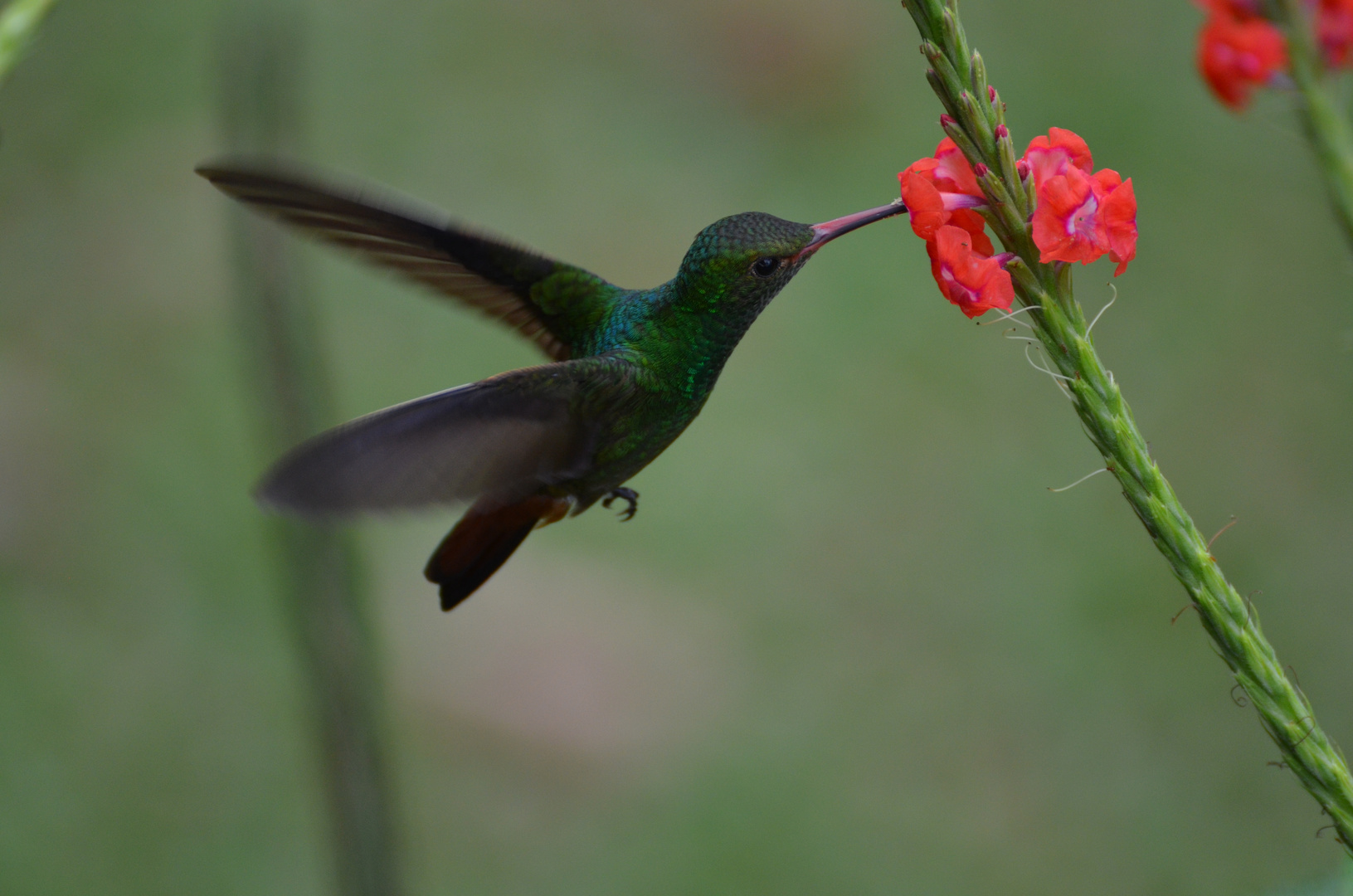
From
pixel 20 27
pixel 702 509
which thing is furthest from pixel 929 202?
pixel 702 509

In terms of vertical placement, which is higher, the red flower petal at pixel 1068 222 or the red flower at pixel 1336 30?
the red flower at pixel 1336 30

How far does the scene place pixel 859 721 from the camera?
4.59m

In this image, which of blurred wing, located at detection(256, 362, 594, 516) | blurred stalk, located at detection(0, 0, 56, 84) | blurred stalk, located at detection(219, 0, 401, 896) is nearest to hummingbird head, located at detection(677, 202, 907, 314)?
blurred wing, located at detection(256, 362, 594, 516)

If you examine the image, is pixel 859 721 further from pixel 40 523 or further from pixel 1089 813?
pixel 40 523

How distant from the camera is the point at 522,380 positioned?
1.56m

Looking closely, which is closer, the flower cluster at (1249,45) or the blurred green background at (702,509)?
the flower cluster at (1249,45)

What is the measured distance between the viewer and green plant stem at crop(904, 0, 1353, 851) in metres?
1.06

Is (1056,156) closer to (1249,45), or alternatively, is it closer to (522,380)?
(1249,45)

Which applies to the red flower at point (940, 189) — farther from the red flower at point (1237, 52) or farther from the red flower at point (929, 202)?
the red flower at point (1237, 52)

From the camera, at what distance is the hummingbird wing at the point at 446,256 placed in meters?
1.52

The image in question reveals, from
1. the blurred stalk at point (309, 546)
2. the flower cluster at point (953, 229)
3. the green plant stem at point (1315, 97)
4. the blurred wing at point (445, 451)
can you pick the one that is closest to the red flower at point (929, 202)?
the flower cluster at point (953, 229)

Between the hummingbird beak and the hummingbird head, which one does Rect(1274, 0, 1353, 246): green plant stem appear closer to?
the hummingbird beak

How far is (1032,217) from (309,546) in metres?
0.87

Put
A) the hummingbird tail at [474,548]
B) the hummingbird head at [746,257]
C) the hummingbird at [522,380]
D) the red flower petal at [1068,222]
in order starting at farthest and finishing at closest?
the hummingbird tail at [474,548]
the hummingbird head at [746,257]
the hummingbird at [522,380]
the red flower petal at [1068,222]
